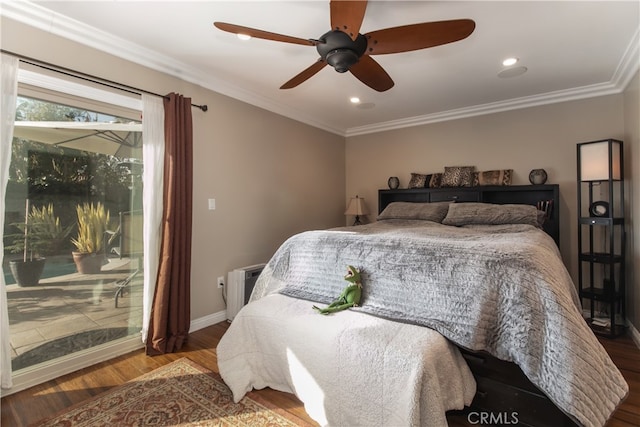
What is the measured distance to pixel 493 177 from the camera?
11.8 ft

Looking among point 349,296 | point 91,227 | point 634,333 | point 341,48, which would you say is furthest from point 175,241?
point 634,333

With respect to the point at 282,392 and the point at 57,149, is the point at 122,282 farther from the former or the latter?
the point at 282,392

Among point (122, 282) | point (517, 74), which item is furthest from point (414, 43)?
point (122, 282)

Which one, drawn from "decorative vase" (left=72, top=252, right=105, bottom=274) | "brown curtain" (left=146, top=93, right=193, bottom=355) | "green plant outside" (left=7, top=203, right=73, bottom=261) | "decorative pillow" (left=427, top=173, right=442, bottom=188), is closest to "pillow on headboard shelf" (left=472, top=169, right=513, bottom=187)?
"decorative pillow" (left=427, top=173, right=442, bottom=188)

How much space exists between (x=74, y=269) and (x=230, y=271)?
1265mm

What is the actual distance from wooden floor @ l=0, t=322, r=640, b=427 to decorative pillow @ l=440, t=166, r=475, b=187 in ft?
6.50

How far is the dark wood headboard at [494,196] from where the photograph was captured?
317cm

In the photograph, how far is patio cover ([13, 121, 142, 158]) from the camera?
203 centimetres

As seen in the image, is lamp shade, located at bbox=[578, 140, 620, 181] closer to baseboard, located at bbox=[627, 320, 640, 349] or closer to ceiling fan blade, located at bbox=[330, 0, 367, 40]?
baseboard, located at bbox=[627, 320, 640, 349]

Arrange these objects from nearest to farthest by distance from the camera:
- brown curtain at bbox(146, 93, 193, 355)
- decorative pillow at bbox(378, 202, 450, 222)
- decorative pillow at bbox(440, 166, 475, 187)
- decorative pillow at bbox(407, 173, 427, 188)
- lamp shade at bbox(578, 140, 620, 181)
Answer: brown curtain at bbox(146, 93, 193, 355) < lamp shade at bbox(578, 140, 620, 181) < decorative pillow at bbox(378, 202, 450, 222) < decorative pillow at bbox(440, 166, 475, 187) < decorative pillow at bbox(407, 173, 427, 188)

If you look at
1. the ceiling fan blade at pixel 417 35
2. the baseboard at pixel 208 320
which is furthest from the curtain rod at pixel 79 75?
the baseboard at pixel 208 320

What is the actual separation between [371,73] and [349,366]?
183 cm

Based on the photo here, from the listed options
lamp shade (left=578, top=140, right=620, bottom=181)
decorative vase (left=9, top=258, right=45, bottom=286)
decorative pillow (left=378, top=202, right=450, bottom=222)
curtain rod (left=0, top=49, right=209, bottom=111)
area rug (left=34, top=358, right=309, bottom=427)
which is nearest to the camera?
area rug (left=34, top=358, right=309, bottom=427)

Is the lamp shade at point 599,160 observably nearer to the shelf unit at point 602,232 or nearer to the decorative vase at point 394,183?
the shelf unit at point 602,232
